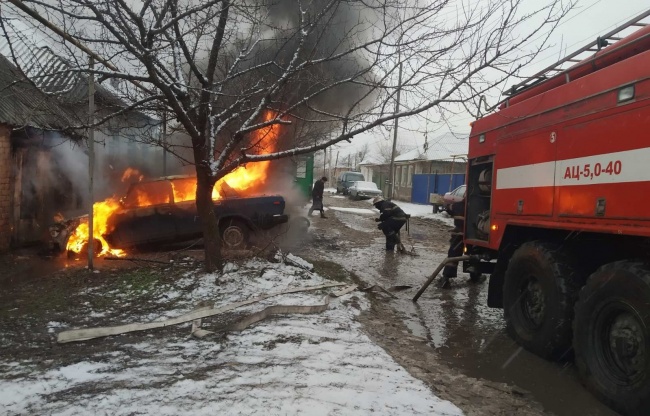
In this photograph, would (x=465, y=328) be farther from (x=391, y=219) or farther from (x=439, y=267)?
(x=391, y=219)

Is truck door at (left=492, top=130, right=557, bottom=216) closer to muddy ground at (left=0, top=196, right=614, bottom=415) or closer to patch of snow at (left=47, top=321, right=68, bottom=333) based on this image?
muddy ground at (left=0, top=196, right=614, bottom=415)

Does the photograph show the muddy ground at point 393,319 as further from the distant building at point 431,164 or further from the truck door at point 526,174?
the distant building at point 431,164

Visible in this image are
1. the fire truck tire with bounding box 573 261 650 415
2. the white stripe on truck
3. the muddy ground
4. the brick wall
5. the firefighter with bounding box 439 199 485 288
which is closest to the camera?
the fire truck tire with bounding box 573 261 650 415

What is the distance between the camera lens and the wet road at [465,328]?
13.0 ft

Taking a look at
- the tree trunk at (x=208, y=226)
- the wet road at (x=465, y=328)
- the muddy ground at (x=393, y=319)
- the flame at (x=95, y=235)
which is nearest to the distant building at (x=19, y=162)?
the muddy ground at (x=393, y=319)

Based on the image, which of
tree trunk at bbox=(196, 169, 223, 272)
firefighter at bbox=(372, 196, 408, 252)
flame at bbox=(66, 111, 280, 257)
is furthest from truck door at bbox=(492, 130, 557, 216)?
firefighter at bbox=(372, 196, 408, 252)

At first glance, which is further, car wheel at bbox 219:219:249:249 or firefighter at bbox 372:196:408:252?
firefighter at bbox 372:196:408:252

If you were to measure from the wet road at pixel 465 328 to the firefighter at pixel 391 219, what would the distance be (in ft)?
1.38

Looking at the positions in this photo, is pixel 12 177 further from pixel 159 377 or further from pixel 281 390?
pixel 281 390

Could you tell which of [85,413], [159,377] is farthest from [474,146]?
[85,413]

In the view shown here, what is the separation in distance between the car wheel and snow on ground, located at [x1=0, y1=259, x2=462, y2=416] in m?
4.49

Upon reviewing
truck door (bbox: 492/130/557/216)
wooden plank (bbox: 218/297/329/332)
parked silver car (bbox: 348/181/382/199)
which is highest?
truck door (bbox: 492/130/557/216)

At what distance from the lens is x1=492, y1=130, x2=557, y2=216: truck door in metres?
4.51

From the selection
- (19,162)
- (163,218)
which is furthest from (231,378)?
(19,162)
